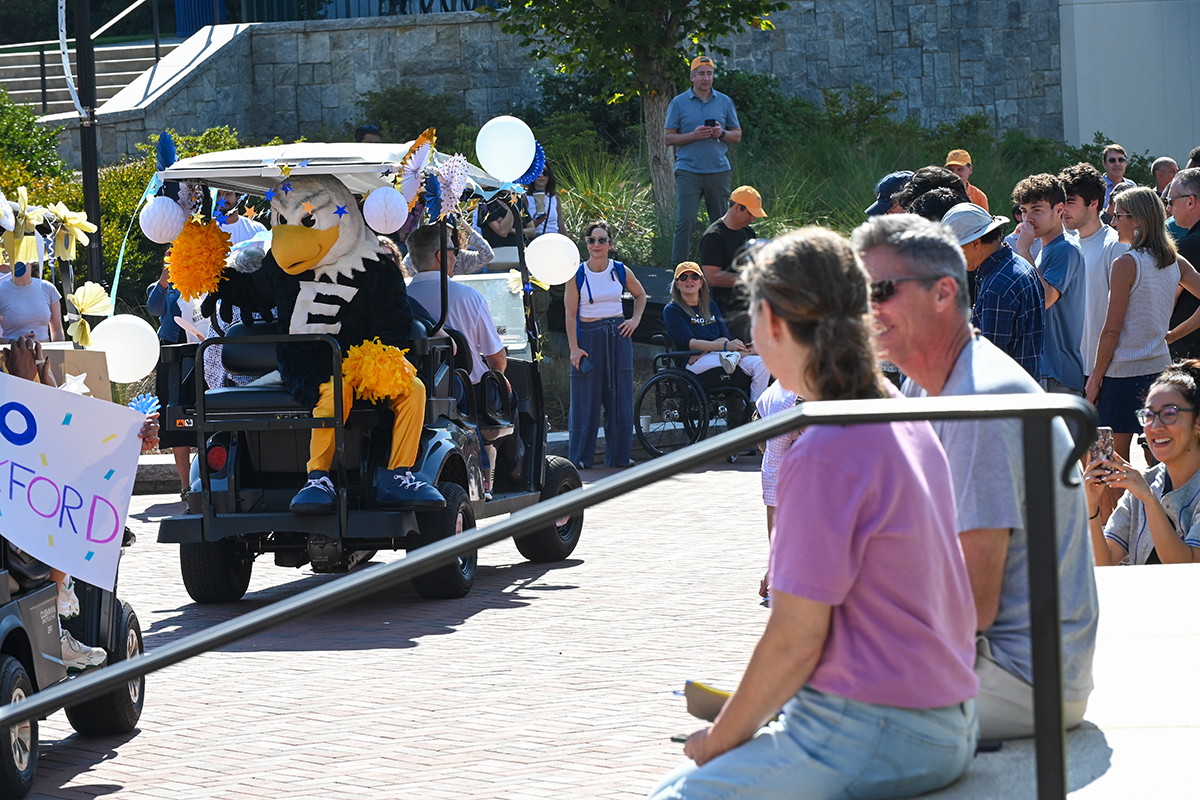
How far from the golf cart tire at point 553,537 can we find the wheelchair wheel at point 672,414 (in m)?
3.40

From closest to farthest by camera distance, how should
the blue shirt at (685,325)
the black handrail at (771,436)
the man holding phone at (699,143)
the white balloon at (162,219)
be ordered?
the black handrail at (771,436) → the white balloon at (162,219) → the blue shirt at (685,325) → the man holding phone at (699,143)

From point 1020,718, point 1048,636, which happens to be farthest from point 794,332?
point 1020,718

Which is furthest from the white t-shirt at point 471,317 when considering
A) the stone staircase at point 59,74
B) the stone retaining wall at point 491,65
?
the stone staircase at point 59,74

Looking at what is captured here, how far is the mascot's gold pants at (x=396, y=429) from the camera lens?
7.34 metres

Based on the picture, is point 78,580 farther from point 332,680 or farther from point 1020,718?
point 1020,718

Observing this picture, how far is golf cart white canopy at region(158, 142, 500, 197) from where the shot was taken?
7.38 metres

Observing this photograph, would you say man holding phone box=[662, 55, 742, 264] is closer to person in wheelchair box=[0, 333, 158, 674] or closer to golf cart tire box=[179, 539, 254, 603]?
golf cart tire box=[179, 539, 254, 603]

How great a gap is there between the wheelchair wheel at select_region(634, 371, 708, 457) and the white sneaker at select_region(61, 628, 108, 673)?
7.77 m

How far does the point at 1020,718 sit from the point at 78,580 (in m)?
3.44

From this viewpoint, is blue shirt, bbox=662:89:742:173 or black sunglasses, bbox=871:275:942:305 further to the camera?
blue shirt, bbox=662:89:742:173

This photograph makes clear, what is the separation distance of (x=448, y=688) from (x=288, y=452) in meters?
2.33

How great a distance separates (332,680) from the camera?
5.95m

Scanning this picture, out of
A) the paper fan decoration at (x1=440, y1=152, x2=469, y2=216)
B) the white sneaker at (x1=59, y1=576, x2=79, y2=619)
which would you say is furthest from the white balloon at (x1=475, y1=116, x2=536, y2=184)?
the white sneaker at (x1=59, y1=576, x2=79, y2=619)

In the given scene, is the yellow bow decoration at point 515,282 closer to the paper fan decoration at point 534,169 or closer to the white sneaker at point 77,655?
the paper fan decoration at point 534,169
